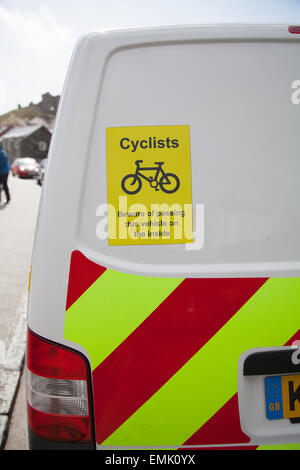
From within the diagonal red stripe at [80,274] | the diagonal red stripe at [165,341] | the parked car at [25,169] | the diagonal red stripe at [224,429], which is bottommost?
the diagonal red stripe at [224,429]

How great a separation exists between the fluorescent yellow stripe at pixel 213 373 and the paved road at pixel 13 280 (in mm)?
1594

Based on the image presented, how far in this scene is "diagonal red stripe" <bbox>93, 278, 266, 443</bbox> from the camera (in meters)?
1.21

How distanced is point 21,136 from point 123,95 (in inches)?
2338

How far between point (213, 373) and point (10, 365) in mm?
2604

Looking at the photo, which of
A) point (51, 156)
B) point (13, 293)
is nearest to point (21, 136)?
point (13, 293)

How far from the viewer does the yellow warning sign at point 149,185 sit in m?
1.21

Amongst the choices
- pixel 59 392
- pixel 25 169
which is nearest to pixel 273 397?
pixel 59 392

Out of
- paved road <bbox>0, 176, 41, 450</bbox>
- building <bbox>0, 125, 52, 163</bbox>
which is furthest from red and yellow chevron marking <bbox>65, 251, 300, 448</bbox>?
building <bbox>0, 125, 52, 163</bbox>

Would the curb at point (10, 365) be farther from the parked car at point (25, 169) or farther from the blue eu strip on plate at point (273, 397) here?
the parked car at point (25, 169)

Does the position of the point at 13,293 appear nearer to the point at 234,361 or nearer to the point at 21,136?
the point at 234,361

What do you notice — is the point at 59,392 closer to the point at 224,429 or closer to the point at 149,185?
the point at 224,429

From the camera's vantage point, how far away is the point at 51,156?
A: 1.25 m

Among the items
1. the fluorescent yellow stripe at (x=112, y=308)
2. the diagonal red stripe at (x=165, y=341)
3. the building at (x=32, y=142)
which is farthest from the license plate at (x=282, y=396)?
the building at (x=32, y=142)

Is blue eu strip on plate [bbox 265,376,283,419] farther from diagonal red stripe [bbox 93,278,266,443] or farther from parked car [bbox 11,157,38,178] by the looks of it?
parked car [bbox 11,157,38,178]
